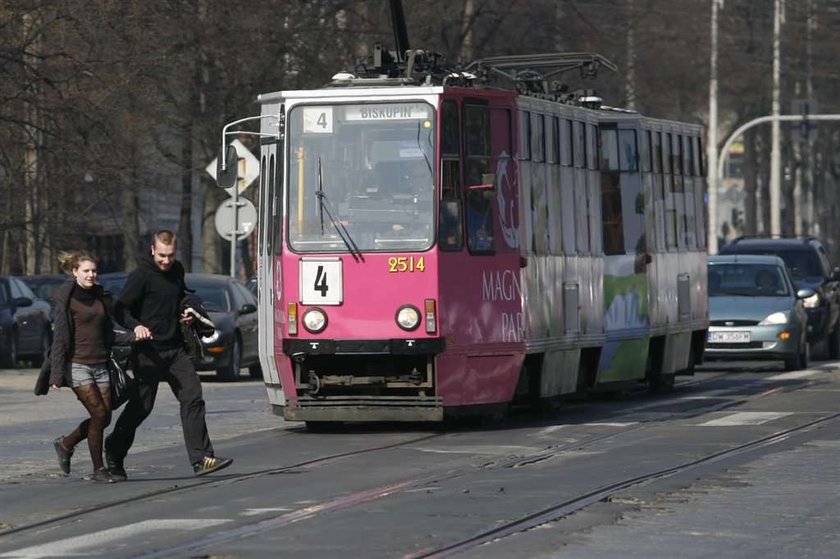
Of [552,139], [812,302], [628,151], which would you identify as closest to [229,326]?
[628,151]

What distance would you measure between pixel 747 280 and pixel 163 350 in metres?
17.9

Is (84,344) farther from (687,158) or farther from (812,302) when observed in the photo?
(812,302)

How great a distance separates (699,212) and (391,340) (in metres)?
9.45

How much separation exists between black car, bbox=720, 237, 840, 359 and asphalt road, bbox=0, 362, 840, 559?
44.0 feet

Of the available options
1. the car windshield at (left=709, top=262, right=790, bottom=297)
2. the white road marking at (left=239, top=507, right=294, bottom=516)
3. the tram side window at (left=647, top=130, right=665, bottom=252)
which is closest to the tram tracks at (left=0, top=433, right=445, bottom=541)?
the white road marking at (left=239, top=507, right=294, bottom=516)

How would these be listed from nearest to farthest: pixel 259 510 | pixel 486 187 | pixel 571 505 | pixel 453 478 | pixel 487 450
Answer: pixel 259 510
pixel 571 505
pixel 453 478
pixel 487 450
pixel 486 187

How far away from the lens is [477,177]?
63.2 ft

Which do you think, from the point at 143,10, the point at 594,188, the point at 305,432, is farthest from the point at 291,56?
the point at 305,432

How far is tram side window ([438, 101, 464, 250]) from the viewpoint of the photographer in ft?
61.7

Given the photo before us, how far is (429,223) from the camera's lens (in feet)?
61.5

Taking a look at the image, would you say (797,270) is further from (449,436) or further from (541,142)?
(449,436)

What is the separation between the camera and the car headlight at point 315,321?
18.8 m

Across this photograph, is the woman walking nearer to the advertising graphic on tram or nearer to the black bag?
the black bag

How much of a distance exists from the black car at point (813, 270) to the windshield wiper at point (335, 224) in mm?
16543
